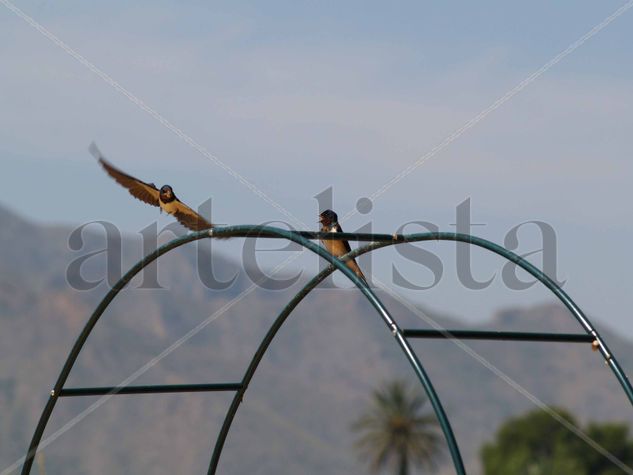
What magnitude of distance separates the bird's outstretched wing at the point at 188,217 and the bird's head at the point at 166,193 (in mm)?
64

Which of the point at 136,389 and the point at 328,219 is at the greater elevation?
the point at 328,219

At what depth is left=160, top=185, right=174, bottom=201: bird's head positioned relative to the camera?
12281mm

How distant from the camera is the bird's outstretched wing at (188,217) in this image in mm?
12281

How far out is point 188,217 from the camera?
1241cm

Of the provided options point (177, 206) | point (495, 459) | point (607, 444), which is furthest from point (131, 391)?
point (495, 459)

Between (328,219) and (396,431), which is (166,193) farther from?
(396,431)

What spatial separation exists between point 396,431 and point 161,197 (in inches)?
4460

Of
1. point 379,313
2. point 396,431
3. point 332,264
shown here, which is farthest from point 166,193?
point 396,431

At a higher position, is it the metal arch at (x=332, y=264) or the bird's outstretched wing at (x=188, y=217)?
the bird's outstretched wing at (x=188, y=217)

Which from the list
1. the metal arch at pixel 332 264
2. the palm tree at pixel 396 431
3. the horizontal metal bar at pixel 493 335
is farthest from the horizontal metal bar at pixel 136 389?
the palm tree at pixel 396 431

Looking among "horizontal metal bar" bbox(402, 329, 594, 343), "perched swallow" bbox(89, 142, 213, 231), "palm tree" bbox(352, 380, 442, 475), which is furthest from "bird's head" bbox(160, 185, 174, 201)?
"palm tree" bbox(352, 380, 442, 475)

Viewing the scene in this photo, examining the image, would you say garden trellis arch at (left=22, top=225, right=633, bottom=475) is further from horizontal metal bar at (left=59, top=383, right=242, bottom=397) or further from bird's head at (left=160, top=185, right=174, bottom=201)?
bird's head at (left=160, top=185, right=174, bottom=201)

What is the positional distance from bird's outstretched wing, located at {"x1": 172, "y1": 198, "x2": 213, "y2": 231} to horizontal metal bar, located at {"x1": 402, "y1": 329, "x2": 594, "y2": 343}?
12.5 feet

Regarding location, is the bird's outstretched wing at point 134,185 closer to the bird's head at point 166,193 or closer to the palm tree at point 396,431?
the bird's head at point 166,193
